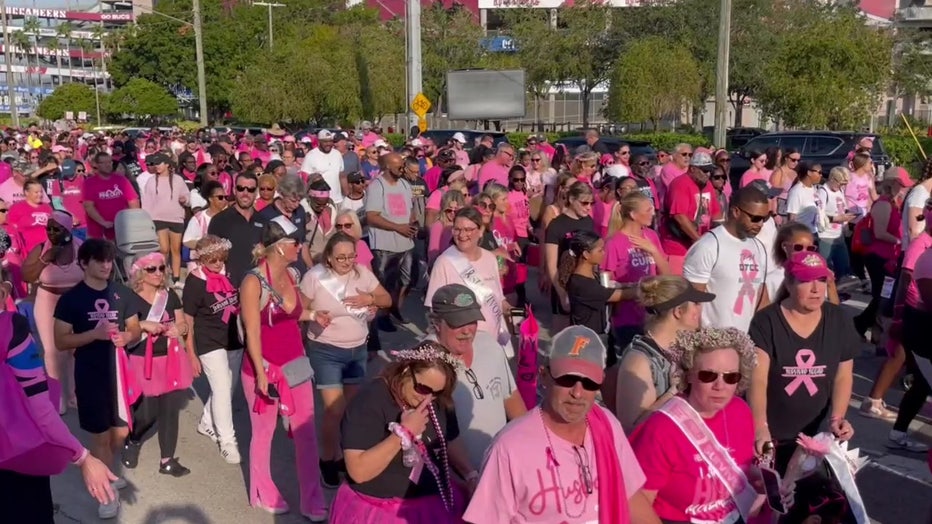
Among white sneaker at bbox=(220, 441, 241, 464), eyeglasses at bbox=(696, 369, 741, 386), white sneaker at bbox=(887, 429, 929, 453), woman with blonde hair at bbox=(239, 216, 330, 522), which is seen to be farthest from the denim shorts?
white sneaker at bbox=(887, 429, 929, 453)

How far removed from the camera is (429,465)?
3650 millimetres

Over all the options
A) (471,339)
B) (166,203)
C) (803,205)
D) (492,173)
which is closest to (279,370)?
(471,339)

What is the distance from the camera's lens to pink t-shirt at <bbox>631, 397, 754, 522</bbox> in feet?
11.6

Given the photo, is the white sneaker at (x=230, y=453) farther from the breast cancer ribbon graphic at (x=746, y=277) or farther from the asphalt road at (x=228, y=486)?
the breast cancer ribbon graphic at (x=746, y=277)

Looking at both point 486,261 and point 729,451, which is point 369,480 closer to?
point 729,451

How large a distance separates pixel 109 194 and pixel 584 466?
9.13 metres

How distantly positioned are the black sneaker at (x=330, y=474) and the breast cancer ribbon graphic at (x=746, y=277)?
2.61m

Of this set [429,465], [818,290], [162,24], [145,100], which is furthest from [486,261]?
[162,24]

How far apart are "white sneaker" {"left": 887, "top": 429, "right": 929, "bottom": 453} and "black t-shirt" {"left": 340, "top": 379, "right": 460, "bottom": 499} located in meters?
4.29

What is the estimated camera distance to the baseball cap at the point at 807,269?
14.9ft

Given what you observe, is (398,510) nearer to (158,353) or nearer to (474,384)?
(474,384)

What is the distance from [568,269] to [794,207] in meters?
5.30

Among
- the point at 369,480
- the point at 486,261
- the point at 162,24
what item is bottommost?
the point at 369,480

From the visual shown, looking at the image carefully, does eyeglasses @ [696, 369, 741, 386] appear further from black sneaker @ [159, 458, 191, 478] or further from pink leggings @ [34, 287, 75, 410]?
pink leggings @ [34, 287, 75, 410]
